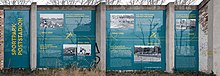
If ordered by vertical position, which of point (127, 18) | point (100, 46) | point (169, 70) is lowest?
point (169, 70)

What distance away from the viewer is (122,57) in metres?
19.0

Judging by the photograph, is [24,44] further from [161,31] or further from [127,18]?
[161,31]

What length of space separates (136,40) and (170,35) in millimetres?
1745

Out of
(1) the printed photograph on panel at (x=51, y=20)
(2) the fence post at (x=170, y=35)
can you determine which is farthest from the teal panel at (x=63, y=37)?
(2) the fence post at (x=170, y=35)

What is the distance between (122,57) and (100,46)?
51.7 inches

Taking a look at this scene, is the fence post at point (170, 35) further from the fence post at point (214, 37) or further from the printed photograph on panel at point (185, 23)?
the fence post at point (214, 37)

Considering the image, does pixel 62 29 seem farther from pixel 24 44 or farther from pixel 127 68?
pixel 127 68

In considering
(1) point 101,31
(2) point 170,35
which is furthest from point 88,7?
(2) point 170,35

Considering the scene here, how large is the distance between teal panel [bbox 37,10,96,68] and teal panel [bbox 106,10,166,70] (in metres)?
1.03

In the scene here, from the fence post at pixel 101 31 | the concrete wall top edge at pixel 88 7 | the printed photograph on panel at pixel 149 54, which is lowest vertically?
the printed photograph on panel at pixel 149 54

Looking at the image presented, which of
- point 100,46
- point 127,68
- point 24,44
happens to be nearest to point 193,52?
point 127,68

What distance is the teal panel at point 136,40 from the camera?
18.9m

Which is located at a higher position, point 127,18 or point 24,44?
point 127,18

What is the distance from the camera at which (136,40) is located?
18906mm
